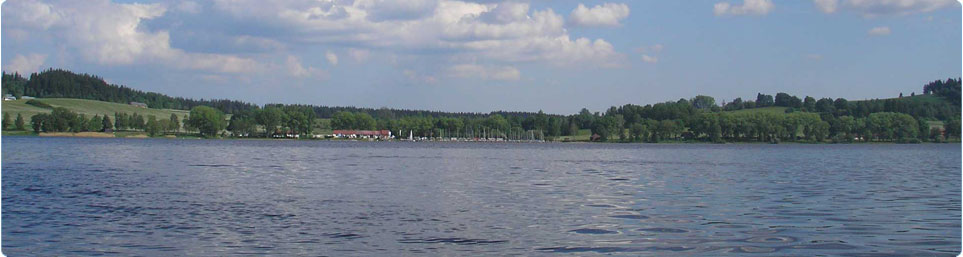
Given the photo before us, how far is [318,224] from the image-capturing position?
77.9ft

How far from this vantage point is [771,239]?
70.9 ft

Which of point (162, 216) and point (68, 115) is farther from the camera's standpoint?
point (68, 115)

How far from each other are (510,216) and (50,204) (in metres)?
16.5

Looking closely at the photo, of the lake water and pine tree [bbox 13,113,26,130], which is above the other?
pine tree [bbox 13,113,26,130]

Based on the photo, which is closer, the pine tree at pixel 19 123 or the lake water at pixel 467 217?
the lake water at pixel 467 217

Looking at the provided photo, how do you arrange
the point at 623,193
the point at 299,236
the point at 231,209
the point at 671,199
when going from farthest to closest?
the point at 623,193, the point at 671,199, the point at 231,209, the point at 299,236

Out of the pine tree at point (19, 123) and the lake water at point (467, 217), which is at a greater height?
the pine tree at point (19, 123)

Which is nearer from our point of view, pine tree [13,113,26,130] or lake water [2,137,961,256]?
lake water [2,137,961,256]

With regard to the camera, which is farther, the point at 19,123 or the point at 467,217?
the point at 19,123

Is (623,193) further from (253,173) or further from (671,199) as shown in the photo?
(253,173)

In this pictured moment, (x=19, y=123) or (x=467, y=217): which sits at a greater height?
(x=19, y=123)

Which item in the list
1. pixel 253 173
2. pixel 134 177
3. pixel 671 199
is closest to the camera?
pixel 671 199

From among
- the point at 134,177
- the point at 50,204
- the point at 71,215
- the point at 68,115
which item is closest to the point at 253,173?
the point at 134,177

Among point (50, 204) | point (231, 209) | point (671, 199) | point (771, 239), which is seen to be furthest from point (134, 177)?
point (771, 239)
